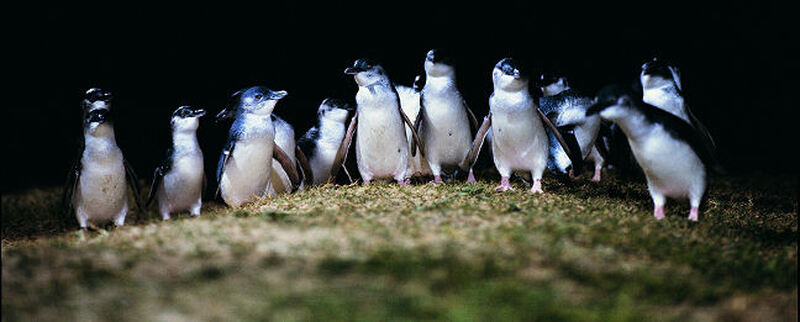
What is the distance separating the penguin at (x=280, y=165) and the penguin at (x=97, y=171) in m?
1.17

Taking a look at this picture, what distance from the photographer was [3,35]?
10188 millimetres

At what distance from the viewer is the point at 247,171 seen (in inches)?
227

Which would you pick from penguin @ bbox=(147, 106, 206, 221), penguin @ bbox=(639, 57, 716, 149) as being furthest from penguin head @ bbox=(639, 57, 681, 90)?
penguin @ bbox=(147, 106, 206, 221)

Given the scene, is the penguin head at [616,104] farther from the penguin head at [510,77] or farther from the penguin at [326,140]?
the penguin at [326,140]

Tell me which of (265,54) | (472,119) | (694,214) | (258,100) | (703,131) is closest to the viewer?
(694,214)

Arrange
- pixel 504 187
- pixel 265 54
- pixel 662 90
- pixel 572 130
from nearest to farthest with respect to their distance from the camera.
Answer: pixel 504 187, pixel 662 90, pixel 572 130, pixel 265 54

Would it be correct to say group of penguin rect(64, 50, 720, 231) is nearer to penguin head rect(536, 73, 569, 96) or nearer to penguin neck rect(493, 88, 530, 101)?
penguin neck rect(493, 88, 530, 101)

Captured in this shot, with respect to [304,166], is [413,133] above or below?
above

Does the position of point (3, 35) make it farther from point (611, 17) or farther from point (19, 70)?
point (611, 17)

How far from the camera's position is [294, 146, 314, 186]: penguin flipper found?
6.21 m

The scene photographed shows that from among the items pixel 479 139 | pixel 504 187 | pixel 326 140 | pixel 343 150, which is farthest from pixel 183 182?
pixel 504 187

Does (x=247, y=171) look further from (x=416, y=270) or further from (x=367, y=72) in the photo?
(x=416, y=270)

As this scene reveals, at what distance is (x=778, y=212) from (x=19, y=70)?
9552 millimetres

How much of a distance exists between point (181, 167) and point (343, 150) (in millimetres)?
1284
